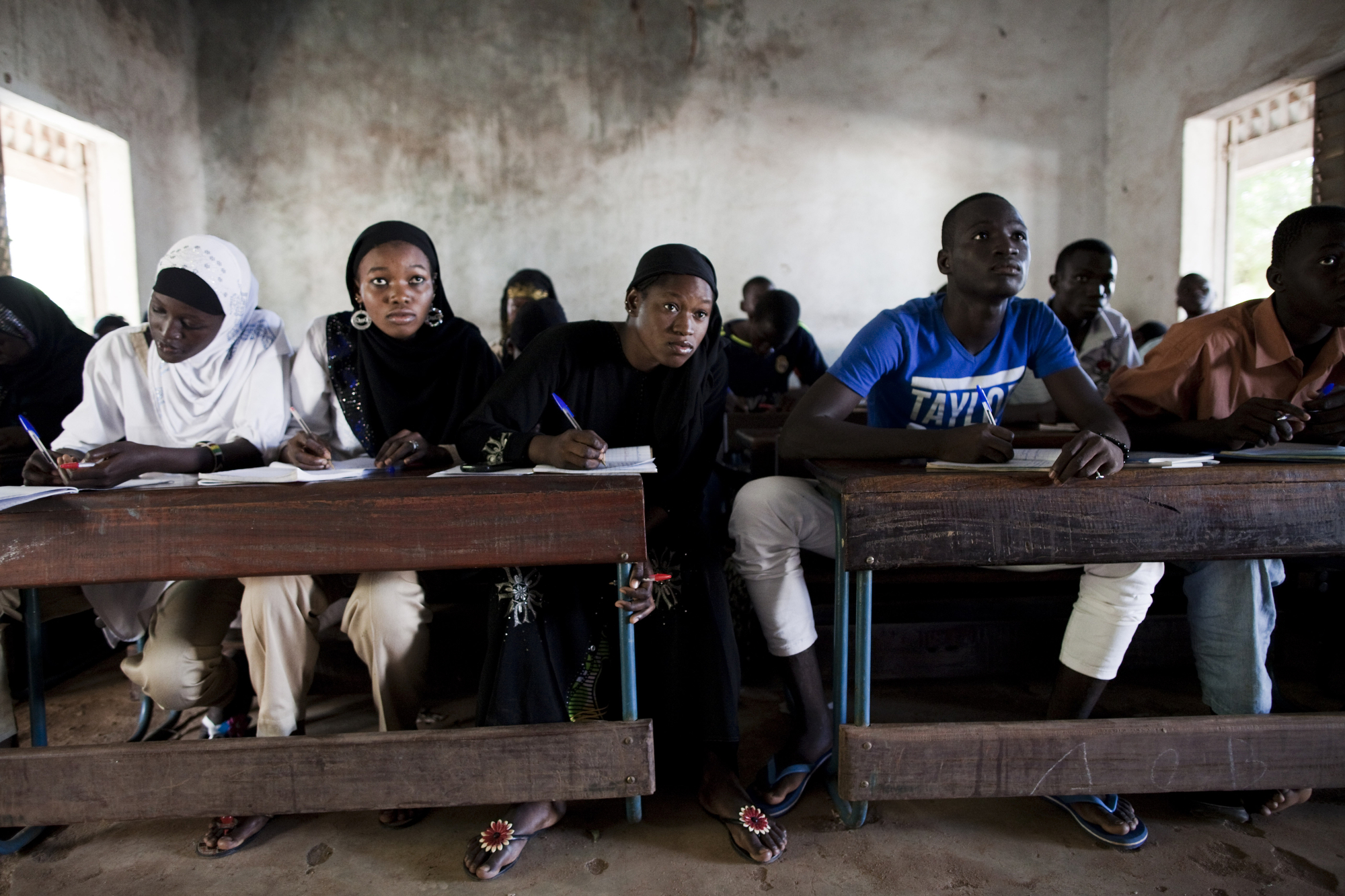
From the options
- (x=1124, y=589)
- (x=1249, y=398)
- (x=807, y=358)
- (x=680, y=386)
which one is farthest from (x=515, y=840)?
(x=807, y=358)

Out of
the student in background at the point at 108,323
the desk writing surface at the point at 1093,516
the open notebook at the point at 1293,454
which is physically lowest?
the desk writing surface at the point at 1093,516

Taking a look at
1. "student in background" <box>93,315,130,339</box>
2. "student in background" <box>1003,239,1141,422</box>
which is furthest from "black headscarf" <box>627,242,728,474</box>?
"student in background" <box>93,315,130,339</box>

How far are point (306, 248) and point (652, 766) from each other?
6.30m

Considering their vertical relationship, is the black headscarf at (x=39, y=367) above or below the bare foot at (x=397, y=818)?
above

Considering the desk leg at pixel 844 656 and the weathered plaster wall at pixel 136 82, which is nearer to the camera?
the desk leg at pixel 844 656

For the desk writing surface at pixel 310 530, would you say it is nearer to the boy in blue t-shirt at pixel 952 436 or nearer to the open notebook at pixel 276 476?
the open notebook at pixel 276 476

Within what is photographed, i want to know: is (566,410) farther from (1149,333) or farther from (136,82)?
(136,82)

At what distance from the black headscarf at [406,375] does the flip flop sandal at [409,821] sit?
33.3 inches

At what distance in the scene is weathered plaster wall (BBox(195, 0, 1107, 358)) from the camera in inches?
247

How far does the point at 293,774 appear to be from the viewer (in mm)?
1327

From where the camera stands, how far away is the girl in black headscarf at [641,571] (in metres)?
1.42

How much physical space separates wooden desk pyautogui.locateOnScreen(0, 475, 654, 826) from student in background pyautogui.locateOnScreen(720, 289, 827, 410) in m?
2.77

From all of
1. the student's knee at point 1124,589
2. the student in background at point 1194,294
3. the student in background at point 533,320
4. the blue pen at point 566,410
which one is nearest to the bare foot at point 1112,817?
the student's knee at point 1124,589

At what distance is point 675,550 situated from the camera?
1543 mm
